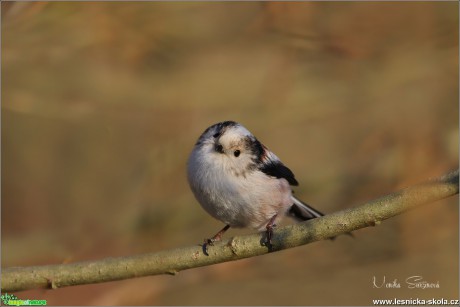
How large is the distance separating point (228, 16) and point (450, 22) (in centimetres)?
234

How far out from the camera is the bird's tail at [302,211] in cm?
527

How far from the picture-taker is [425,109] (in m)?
6.51

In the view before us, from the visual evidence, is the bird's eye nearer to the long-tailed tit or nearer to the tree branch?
the long-tailed tit

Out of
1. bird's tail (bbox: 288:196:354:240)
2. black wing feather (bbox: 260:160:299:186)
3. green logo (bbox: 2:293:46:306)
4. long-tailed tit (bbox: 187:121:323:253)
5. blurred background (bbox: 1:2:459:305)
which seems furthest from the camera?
blurred background (bbox: 1:2:459:305)

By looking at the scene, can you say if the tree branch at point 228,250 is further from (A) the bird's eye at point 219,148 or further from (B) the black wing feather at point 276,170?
(B) the black wing feather at point 276,170

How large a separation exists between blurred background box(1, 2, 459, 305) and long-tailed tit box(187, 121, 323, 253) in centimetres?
87

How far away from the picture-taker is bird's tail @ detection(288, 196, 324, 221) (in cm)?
527

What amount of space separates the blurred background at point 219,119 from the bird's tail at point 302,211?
33 centimetres

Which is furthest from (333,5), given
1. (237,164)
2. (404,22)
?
(237,164)

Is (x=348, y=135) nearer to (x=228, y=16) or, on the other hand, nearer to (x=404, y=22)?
(x=404, y=22)

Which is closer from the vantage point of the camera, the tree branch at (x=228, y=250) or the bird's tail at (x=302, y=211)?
the tree branch at (x=228, y=250)

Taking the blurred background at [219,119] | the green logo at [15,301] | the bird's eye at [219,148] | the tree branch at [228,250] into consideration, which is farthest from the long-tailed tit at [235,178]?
the green logo at [15,301]

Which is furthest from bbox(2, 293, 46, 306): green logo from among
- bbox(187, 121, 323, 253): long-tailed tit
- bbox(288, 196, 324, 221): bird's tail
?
bbox(288, 196, 324, 221): bird's tail

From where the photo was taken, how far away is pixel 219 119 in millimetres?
6750
